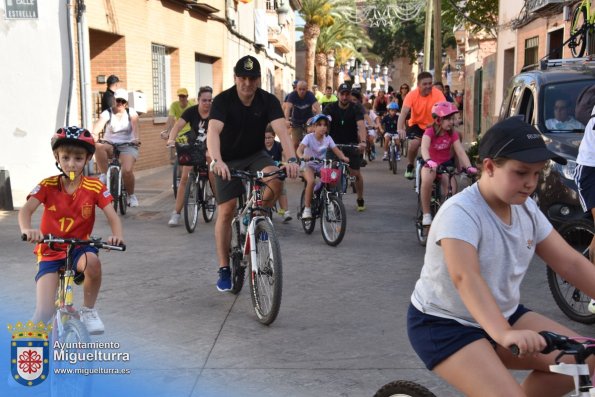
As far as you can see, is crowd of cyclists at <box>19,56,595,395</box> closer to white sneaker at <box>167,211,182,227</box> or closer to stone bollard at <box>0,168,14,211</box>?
white sneaker at <box>167,211,182,227</box>

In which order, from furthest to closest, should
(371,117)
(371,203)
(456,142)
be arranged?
1. (371,117)
2. (371,203)
3. (456,142)

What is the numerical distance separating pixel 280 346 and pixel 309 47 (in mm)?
47118

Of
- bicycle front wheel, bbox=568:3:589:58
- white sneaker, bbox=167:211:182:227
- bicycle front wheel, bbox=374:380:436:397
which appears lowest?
white sneaker, bbox=167:211:182:227

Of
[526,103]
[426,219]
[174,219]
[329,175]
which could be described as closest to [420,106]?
[526,103]

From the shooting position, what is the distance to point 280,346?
541cm

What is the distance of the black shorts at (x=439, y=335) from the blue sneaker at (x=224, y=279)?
12.6 ft

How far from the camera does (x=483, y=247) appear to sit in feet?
9.41

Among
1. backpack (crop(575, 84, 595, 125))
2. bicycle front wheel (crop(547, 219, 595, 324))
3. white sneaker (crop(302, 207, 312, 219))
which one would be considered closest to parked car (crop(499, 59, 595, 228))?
backpack (crop(575, 84, 595, 125))

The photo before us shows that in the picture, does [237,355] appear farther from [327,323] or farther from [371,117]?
[371,117]

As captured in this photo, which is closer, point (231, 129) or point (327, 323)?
point (327, 323)

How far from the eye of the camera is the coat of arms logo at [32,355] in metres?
Result: 4.37

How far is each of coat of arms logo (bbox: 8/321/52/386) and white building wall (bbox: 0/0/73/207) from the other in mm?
10430

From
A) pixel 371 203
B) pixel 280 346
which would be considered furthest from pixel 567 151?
pixel 371 203

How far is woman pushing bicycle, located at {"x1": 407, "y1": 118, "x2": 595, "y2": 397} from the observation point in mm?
2729
